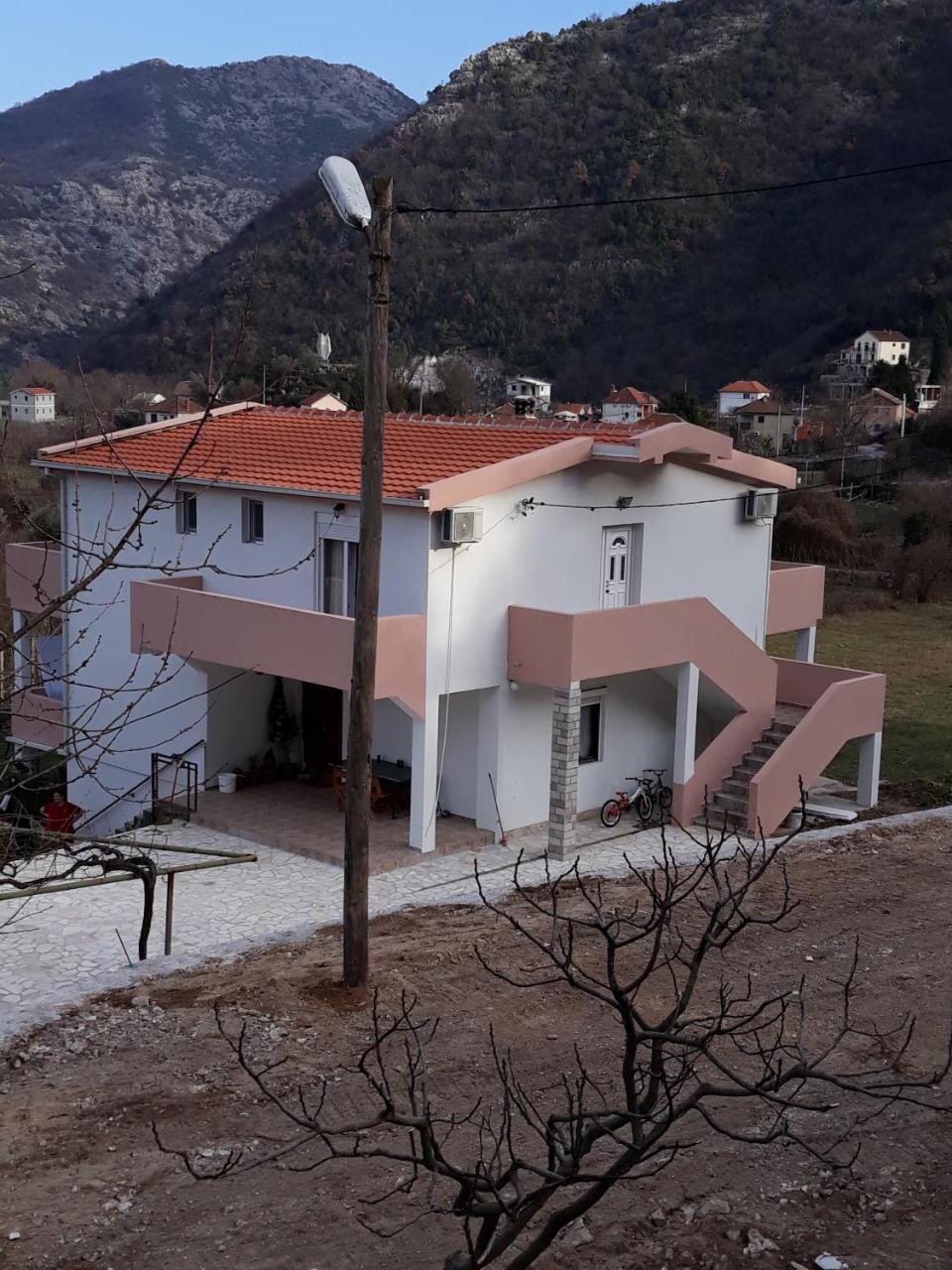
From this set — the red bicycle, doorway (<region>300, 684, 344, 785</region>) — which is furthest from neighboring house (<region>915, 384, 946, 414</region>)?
doorway (<region>300, 684, 344, 785</region>)

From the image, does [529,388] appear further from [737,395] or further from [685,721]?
[685,721]

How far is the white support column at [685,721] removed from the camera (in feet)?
64.5

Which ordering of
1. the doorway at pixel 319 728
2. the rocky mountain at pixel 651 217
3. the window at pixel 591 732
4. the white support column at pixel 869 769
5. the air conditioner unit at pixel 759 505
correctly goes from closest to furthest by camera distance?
1. the window at pixel 591 732
2. the doorway at pixel 319 728
3. the white support column at pixel 869 769
4. the air conditioner unit at pixel 759 505
5. the rocky mountain at pixel 651 217

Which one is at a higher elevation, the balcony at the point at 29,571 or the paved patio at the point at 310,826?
the balcony at the point at 29,571

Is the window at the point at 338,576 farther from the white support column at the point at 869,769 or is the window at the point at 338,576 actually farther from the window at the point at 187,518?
the white support column at the point at 869,769

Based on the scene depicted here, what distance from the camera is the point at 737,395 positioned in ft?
297

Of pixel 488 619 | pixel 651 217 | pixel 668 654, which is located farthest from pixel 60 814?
pixel 651 217

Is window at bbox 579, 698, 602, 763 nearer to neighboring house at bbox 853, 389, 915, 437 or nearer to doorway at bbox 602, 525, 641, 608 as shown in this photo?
doorway at bbox 602, 525, 641, 608

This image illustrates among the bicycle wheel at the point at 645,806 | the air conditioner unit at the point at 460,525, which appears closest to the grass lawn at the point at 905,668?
the bicycle wheel at the point at 645,806

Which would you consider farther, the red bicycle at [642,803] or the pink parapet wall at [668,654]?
the red bicycle at [642,803]

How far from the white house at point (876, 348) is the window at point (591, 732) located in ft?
256

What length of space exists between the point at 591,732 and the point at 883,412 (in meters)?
64.7

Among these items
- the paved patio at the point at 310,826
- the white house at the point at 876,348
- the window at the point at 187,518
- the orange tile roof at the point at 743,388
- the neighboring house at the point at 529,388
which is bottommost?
the paved patio at the point at 310,826

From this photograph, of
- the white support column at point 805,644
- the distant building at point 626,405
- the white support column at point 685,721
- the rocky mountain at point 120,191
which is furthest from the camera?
the rocky mountain at point 120,191
